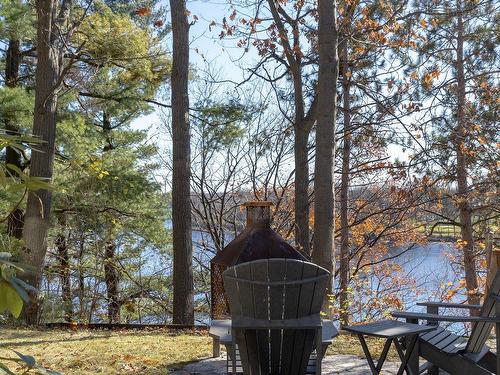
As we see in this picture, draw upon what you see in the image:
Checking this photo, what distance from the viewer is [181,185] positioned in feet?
27.5

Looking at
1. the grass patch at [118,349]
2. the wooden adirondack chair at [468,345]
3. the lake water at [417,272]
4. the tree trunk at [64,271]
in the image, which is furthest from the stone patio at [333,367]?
the tree trunk at [64,271]

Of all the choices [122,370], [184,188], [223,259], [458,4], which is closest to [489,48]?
[458,4]

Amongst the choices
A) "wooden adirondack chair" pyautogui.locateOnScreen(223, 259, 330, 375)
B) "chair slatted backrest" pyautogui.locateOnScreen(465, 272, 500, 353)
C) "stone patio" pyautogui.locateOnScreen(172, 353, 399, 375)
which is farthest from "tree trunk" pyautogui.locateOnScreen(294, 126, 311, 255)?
"wooden adirondack chair" pyautogui.locateOnScreen(223, 259, 330, 375)

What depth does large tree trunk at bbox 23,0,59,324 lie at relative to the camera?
8.35 metres

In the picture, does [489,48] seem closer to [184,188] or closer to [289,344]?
[184,188]

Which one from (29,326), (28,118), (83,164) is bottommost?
(29,326)

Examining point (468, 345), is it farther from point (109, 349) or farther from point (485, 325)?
point (109, 349)

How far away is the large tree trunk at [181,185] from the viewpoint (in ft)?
27.4

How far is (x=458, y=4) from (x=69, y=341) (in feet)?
23.9

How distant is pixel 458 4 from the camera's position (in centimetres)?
905

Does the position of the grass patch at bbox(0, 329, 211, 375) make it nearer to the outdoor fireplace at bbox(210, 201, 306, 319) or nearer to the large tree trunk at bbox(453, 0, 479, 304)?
the outdoor fireplace at bbox(210, 201, 306, 319)

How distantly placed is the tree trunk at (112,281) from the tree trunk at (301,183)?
4.87 m

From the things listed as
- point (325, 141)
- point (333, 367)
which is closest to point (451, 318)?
point (333, 367)

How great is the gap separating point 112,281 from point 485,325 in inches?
437
